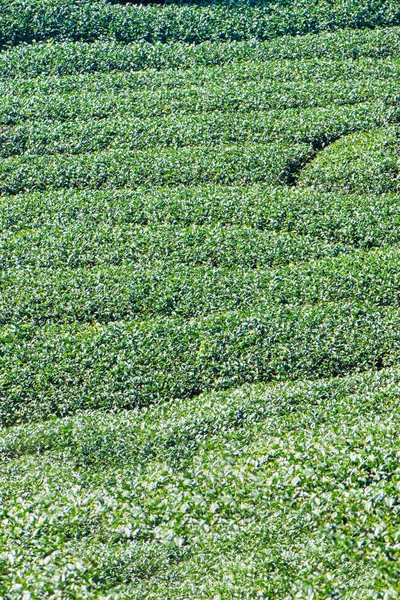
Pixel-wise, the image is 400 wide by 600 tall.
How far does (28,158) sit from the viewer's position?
119ft

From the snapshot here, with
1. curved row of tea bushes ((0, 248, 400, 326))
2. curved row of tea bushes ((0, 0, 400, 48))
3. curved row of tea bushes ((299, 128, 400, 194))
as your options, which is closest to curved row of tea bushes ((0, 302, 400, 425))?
curved row of tea bushes ((0, 248, 400, 326))

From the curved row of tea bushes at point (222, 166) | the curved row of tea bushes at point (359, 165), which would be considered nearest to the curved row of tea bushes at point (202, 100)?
the curved row of tea bushes at point (222, 166)

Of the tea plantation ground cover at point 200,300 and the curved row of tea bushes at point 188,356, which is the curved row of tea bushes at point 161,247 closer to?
the tea plantation ground cover at point 200,300

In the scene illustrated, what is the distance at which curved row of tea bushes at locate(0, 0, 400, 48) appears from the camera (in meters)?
43.1

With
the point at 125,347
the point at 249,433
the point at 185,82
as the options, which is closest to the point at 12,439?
the point at 125,347

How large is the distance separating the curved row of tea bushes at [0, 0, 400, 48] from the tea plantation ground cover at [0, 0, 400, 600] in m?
0.11

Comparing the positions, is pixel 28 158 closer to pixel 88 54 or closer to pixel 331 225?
pixel 88 54

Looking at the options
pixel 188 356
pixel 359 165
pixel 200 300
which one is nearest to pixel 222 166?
pixel 359 165

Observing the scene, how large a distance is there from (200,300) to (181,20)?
71.6ft

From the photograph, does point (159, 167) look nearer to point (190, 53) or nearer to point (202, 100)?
point (202, 100)

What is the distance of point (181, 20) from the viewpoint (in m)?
43.8

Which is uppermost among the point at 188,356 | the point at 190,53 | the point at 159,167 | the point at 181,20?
the point at 181,20

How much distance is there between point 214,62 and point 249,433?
82.9ft

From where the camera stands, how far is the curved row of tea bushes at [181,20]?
4306 cm
